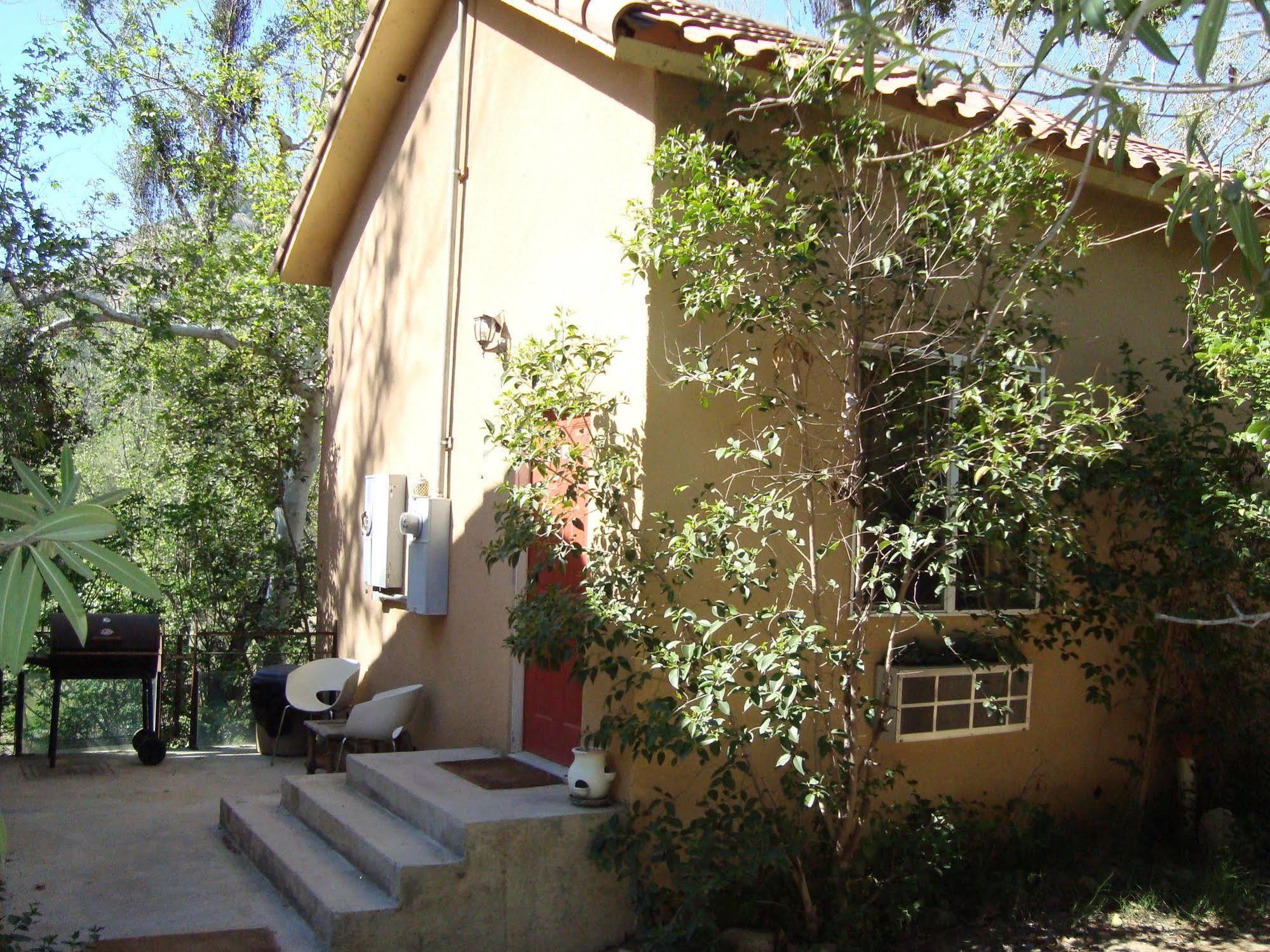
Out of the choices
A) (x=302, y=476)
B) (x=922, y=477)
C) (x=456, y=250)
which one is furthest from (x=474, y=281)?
(x=302, y=476)

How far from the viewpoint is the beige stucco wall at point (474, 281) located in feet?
20.6

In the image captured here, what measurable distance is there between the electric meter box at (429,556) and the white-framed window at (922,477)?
3.11m

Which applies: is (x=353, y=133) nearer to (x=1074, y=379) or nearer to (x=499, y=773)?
(x=499, y=773)

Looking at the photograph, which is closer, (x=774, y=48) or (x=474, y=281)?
(x=774, y=48)

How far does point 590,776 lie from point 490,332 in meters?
3.04

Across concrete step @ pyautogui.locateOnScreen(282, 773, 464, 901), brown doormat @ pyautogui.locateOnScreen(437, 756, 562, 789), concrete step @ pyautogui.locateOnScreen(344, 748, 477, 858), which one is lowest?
concrete step @ pyautogui.locateOnScreen(282, 773, 464, 901)

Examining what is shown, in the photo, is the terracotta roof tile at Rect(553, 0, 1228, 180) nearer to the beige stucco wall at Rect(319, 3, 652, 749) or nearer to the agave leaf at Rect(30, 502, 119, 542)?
the beige stucco wall at Rect(319, 3, 652, 749)

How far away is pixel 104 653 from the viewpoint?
9062 mm

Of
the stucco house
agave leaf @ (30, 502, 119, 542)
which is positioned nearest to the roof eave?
the stucco house

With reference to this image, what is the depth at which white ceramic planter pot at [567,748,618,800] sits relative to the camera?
5.50m

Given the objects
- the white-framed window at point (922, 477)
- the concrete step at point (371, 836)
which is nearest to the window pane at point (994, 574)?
the white-framed window at point (922, 477)

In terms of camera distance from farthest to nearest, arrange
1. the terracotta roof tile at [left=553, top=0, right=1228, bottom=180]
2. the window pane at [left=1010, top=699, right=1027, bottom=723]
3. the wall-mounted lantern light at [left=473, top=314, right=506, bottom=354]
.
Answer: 1. the wall-mounted lantern light at [left=473, top=314, right=506, bottom=354]
2. the window pane at [left=1010, top=699, right=1027, bottom=723]
3. the terracotta roof tile at [left=553, top=0, right=1228, bottom=180]

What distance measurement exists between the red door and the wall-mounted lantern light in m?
0.93

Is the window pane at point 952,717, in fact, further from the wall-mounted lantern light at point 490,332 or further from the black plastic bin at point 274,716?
the black plastic bin at point 274,716
